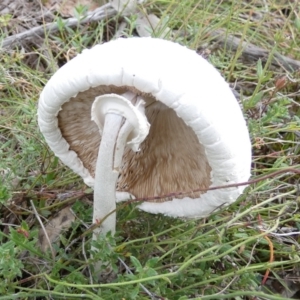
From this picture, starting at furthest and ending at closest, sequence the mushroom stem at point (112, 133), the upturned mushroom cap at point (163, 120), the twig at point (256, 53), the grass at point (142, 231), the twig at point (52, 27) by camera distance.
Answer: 1. the twig at point (256, 53)
2. the twig at point (52, 27)
3. the grass at point (142, 231)
4. the mushroom stem at point (112, 133)
5. the upturned mushroom cap at point (163, 120)

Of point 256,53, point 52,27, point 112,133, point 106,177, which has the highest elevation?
point 112,133

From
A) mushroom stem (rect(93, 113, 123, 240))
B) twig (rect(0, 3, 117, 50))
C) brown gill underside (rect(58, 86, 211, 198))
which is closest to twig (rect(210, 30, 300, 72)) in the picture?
twig (rect(0, 3, 117, 50))

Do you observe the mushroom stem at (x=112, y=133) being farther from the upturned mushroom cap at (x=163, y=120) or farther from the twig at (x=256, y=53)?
the twig at (x=256, y=53)

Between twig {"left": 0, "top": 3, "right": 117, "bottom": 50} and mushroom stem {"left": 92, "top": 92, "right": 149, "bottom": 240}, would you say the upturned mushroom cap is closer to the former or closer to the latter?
mushroom stem {"left": 92, "top": 92, "right": 149, "bottom": 240}

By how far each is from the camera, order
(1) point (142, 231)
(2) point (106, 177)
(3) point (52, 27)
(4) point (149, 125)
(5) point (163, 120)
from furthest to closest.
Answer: (3) point (52, 27)
(1) point (142, 231)
(5) point (163, 120)
(2) point (106, 177)
(4) point (149, 125)

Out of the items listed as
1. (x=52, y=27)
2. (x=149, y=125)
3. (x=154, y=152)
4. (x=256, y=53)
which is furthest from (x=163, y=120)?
(x=256, y=53)

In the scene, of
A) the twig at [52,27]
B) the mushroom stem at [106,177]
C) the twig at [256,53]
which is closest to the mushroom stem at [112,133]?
the mushroom stem at [106,177]

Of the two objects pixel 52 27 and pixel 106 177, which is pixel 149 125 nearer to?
pixel 106 177
